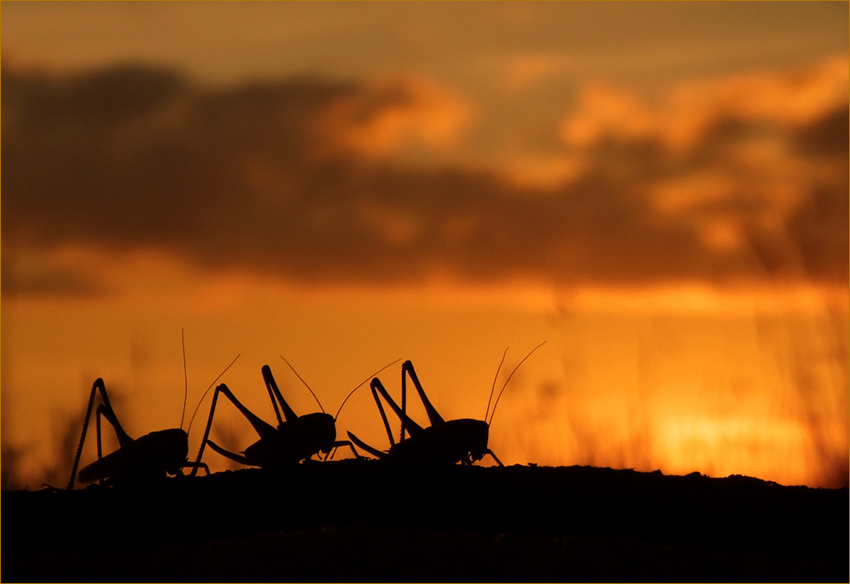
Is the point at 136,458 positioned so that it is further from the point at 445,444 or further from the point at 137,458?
the point at 445,444

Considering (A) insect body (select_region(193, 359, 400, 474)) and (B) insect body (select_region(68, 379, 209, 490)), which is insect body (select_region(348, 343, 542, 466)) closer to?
(A) insect body (select_region(193, 359, 400, 474))

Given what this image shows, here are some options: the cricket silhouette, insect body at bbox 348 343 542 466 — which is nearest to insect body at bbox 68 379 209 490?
the cricket silhouette

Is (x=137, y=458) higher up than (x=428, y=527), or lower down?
higher up

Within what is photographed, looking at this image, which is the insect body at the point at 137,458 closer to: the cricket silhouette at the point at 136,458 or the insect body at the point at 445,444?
the cricket silhouette at the point at 136,458

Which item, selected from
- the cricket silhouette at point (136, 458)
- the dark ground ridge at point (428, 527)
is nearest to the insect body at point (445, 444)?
the dark ground ridge at point (428, 527)

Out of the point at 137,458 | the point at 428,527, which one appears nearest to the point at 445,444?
the point at 428,527

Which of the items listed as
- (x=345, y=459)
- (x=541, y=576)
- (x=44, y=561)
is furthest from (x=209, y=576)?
(x=345, y=459)
